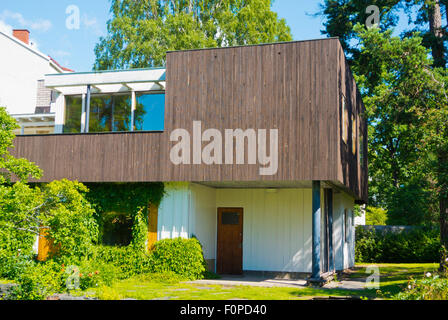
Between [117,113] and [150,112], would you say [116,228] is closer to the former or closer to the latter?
[117,113]

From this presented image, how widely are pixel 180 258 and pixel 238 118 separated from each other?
14.4 ft

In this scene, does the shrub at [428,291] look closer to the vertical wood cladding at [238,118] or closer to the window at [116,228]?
the vertical wood cladding at [238,118]

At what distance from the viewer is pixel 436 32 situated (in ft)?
83.8

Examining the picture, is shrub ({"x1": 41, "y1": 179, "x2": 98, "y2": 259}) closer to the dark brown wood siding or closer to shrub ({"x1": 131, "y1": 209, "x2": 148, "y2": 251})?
shrub ({"x1": 131, "y1": 209, "x2": 148, "y2": 251})

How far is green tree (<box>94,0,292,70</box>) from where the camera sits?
96.7ft

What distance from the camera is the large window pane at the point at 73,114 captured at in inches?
675

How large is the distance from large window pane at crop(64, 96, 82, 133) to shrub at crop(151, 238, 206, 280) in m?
5.08

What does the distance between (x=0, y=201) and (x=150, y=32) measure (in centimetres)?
1981

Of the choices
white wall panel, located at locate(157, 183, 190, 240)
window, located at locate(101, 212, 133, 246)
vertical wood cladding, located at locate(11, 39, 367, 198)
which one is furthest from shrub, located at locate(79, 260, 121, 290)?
vertical wood cladding, located at locate(11, 39, 367, 198)

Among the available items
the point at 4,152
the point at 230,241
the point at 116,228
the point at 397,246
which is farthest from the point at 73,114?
the point at 397,246

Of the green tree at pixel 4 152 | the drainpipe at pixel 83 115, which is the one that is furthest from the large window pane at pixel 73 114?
the green tree at pixel 4 152

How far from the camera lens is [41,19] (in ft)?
94.3

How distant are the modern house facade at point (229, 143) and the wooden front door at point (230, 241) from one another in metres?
0.03
